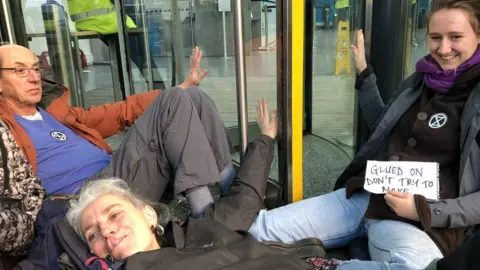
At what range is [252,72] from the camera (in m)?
2.37

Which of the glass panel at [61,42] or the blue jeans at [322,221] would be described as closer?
the blue jeans at [322,221]

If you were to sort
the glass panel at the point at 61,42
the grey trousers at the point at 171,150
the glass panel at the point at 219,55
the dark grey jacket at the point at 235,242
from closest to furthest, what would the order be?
1. the dark grey jacket at the point at 235,242
2. the grey trousers at the point at 171,150
3. the glass panel at the point at 219,55
4. the glass panel at the point at 61,42

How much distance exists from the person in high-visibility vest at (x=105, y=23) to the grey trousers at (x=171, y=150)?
2593 millimetres

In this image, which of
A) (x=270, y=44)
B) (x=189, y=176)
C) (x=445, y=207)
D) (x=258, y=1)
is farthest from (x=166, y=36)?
(x=445, y=207)

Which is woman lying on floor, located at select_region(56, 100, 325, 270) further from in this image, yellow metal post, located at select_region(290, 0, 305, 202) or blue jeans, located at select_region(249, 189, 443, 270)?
yellow metal post, located at select_region(290, 0, 305, 202)

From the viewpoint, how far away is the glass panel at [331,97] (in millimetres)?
2959

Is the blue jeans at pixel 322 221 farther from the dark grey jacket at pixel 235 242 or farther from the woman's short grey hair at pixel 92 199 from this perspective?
the woman's short grey hair at pixel 92 199

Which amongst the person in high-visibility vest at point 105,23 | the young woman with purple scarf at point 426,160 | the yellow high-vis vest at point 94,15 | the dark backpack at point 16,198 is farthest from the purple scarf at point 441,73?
the yellow high-vis vest at point 94,15

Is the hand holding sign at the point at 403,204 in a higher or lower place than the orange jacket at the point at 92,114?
lower

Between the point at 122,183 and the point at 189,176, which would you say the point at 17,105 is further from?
the point at 189,176

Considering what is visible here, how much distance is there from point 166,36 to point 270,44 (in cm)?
241

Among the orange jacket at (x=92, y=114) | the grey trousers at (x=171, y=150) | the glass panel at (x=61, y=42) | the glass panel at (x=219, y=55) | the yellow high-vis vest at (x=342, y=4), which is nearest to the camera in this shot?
the grey trousers at (x=171, y=150)

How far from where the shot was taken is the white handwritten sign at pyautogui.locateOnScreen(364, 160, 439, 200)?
1712mm

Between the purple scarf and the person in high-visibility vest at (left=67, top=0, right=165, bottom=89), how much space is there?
3223mm
